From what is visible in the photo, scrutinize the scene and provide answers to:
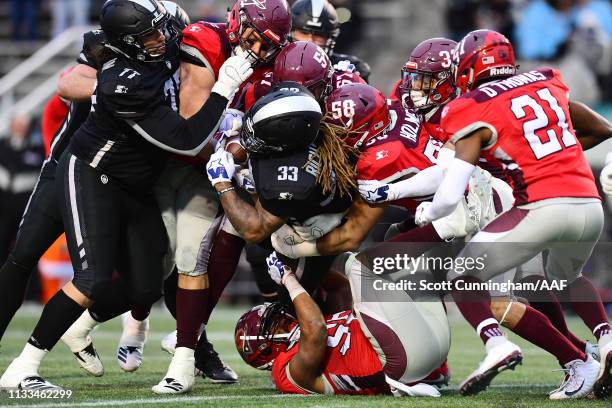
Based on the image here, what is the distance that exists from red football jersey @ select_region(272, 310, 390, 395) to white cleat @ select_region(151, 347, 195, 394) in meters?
0.40

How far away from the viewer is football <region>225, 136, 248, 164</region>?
17.0ft

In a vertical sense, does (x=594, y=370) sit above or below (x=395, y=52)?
below

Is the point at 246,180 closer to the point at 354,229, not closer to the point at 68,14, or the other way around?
the point at 354,229

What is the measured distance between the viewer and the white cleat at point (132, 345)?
18.9ft

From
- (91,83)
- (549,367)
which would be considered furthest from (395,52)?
(91,83)

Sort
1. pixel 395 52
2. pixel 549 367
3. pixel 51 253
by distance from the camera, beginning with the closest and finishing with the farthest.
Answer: pixel 549 367 < pixel 51 253 < pixel 395 52

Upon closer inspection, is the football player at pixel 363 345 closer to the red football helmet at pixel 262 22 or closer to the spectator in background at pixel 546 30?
the red football helmet at pixel 262 22

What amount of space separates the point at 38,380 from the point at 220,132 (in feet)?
4.78

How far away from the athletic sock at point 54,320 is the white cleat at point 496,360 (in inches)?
72.6

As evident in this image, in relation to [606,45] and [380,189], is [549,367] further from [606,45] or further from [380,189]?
[606,45]

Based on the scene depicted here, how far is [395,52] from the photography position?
1309 cm

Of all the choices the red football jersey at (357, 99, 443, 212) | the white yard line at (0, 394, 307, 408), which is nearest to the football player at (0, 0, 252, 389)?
the white yard line at (0, 394, 307, 408)

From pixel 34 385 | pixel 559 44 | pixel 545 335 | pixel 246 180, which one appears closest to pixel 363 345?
pixel 545 335

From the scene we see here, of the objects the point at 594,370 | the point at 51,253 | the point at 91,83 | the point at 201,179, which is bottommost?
the point at 51,253
